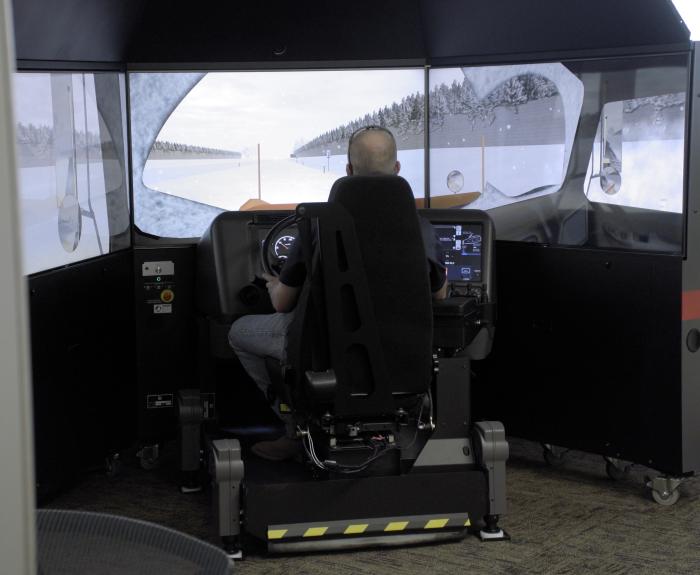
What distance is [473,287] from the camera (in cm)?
386

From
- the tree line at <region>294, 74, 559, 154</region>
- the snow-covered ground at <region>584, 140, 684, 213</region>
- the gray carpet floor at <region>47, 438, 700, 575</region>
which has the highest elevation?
the tree line at <region>294, 74, 559, 154</region>

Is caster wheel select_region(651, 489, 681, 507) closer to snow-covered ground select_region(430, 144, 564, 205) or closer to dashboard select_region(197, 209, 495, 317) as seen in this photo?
dashboard select_region(197, 209, 495, 317)

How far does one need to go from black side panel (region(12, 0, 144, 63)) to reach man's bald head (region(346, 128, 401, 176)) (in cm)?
Result: 112

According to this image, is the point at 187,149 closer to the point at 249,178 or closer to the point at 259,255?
the point at 249,178

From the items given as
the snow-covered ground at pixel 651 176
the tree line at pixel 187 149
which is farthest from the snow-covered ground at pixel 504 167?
the tree line at pixel 187 149

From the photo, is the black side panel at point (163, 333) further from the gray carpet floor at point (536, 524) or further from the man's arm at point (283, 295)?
the man's arm at point (283, 295)

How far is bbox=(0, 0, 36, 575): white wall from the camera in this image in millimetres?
748

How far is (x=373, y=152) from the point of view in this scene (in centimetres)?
323

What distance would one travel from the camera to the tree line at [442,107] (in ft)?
14.1

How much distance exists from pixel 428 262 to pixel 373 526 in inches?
35.3

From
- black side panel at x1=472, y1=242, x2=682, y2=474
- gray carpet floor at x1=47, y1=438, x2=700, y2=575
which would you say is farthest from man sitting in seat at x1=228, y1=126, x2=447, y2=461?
black side panel at x1=472, y1=242, x2=682, y2=474

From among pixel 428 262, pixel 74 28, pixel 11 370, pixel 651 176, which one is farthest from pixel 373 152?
pixel 11 370

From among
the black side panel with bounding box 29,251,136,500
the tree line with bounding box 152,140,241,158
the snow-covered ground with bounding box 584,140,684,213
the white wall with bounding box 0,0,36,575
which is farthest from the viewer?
the tree line with bounding box 152,140,241,158

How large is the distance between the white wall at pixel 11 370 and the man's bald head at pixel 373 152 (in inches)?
97.6
